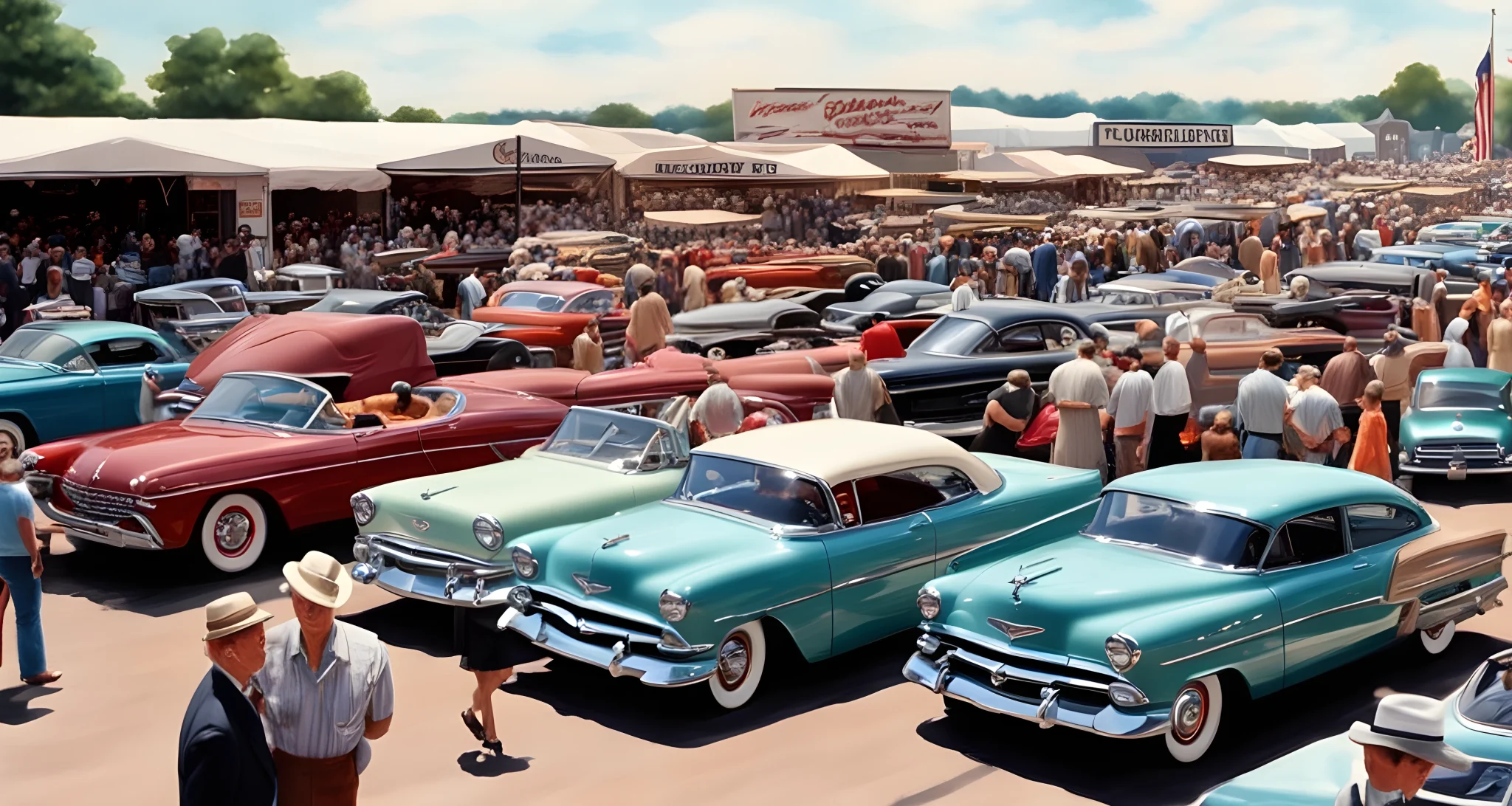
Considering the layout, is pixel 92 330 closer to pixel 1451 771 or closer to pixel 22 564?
pixel 22 564

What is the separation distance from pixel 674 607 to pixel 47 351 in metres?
9.39

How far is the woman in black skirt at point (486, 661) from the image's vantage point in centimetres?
747

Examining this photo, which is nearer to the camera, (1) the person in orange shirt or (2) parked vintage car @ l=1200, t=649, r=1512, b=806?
(2) parked vintage car @ l=1200, t=649, r=1512, b=806

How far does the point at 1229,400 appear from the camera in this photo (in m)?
15.0

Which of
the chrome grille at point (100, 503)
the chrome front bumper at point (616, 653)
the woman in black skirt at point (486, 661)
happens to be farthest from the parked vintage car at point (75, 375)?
the woman in black skirt at point (486, 661)

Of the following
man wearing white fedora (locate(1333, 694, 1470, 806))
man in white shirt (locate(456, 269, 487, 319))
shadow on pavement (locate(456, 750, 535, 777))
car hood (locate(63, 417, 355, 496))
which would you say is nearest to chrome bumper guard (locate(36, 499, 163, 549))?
car hood (locate(63, 417, 355, 496))

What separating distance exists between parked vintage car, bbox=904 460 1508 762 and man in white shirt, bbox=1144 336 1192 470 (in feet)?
12.2

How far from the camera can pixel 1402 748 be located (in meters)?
4.16

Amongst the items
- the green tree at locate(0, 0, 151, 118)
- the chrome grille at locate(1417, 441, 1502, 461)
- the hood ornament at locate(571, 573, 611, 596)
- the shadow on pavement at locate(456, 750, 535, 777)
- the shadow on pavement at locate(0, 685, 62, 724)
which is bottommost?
the shadow on pavement at locate(456, 750, 535, 777)

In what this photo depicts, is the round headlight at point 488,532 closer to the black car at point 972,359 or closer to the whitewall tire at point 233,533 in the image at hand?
the whitewall tire at point 233,533

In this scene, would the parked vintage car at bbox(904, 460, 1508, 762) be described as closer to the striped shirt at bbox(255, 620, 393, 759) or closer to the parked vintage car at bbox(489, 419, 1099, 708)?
the parked vintage car at bbox(489, 419, 1099, 708)

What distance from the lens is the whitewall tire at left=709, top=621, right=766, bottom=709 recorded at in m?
8.15

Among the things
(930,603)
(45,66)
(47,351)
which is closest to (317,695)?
(930,603)

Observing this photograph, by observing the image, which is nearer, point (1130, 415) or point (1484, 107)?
point (1130, 415)
